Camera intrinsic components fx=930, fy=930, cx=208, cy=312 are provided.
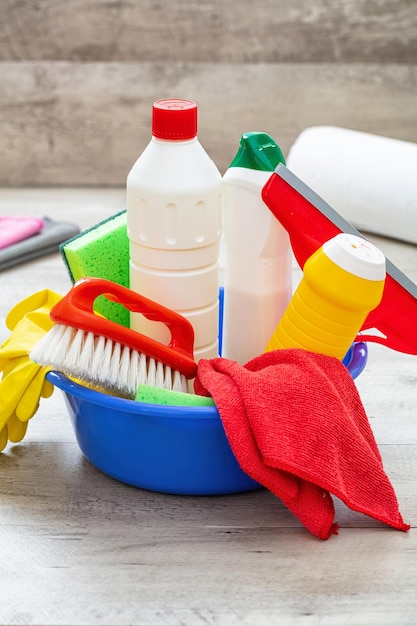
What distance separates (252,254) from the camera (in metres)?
0.79

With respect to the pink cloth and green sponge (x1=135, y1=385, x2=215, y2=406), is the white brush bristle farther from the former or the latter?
the pink cloth

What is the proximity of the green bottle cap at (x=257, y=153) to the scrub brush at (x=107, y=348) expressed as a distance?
0.47ft

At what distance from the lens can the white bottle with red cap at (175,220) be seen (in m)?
0.73

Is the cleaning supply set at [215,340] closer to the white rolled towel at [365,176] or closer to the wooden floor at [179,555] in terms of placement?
the wooden floor at [179,555]

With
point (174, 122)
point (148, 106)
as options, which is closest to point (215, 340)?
point (174, 122)

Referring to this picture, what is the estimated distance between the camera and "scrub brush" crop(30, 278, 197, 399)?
0.69 metres

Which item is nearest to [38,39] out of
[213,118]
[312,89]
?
[213,118]

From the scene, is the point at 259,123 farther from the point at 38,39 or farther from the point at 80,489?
the point at 80,489

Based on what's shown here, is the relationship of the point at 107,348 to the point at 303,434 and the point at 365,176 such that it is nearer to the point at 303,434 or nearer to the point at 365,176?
the point at 303,434

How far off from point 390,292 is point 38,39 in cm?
107

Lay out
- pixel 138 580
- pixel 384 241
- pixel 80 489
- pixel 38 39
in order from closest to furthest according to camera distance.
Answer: pixel 138 580 < pixel 80 489 < pixel 384 241 < pixel 38 39

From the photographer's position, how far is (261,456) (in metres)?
0.68

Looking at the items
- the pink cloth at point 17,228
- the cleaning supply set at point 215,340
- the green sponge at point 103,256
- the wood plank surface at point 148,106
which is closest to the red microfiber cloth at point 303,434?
the cleaning supply set at point 215,340

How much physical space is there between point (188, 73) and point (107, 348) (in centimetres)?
104
